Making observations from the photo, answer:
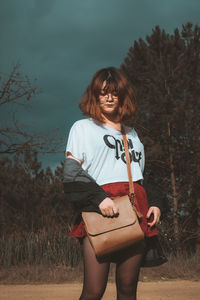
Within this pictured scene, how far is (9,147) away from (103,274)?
6.42 meters

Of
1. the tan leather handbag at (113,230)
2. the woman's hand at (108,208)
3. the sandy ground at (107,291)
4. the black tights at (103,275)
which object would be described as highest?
the woman's hand at (108,208)

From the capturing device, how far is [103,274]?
1661 mm

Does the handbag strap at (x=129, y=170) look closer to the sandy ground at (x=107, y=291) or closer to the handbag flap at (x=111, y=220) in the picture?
the handbag flap at (x=111, y=220)

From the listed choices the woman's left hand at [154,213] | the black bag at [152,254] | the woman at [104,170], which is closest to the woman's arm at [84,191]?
the woman at [104,170]

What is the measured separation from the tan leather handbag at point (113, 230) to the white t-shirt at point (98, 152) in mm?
190

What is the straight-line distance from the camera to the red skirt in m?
1.72

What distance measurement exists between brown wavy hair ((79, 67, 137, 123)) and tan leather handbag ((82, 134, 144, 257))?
0.53m

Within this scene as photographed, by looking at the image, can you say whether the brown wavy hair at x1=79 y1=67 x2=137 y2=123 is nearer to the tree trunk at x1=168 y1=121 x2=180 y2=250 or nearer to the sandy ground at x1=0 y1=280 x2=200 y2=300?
Result: the sandy ground at x1=0 y1=280 x2=200 y2=300

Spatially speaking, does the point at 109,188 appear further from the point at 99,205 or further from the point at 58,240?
the point at 58,240

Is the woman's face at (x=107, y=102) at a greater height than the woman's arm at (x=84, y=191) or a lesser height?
greater

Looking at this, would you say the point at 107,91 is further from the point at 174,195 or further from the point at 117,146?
the point at 174,195

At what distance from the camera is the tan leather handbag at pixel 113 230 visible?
62.2 inches

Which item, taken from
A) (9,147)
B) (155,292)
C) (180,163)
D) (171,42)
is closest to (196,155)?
(180,163)

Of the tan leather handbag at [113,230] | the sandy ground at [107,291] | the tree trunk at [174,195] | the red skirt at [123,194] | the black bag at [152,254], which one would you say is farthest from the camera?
the tree trunk at [174,195]
